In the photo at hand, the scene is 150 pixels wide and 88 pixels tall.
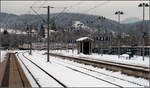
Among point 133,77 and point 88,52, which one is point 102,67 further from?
point 88,52

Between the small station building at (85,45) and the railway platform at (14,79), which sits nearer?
the railway platform at (14,79)

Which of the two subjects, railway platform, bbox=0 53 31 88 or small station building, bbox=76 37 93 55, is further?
small station building, bbox=76 37 93 55

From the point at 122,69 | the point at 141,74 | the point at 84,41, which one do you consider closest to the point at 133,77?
the point at 141,74

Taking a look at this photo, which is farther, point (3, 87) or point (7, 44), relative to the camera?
point (7, 44)

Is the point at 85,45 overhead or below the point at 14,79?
overhead

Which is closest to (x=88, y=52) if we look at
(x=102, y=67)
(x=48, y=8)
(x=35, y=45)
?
(x=48, y=8)

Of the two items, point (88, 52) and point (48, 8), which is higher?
point (48, 8)

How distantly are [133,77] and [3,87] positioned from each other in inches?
378

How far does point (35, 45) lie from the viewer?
5610 inches

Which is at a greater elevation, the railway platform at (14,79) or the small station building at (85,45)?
the small station building at (85,45)

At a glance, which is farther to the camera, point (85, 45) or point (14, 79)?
point (85, 45)

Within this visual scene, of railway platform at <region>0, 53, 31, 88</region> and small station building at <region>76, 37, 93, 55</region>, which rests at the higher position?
small station building at <region>76, 37, 93, 55</region>

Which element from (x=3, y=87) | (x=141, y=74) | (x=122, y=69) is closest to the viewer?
(x=3, y=87)

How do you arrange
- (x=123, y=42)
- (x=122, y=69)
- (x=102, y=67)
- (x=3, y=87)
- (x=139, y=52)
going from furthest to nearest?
(x=123, y=42) < (x=139, y=52) < (x=102, y=67) < (x=122, y=69) < (x=3, y=87)
